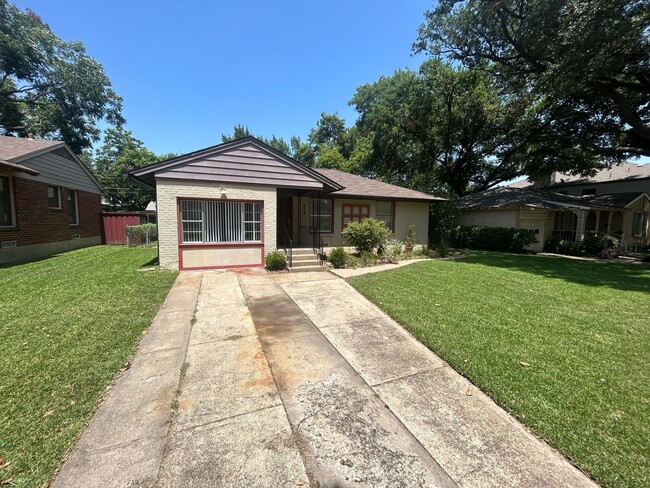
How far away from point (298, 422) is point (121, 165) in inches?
1479

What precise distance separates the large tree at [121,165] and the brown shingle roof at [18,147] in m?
19.7

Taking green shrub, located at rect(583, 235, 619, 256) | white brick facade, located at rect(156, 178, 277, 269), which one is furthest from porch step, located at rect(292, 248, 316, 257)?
green shrub, located at rect(583, 235, 619, 256)

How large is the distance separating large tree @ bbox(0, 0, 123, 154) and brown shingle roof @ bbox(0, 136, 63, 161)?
13.5 m

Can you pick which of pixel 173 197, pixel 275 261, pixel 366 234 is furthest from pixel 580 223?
pixel 173 197

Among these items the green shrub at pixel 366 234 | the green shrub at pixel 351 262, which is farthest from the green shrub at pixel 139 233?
the green shrub at pixel 351 262

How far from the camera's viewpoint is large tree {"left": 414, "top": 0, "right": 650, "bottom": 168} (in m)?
10.0

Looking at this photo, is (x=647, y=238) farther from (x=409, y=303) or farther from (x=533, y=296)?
(x=409, y=303)

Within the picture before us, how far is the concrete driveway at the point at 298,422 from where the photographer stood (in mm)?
2012

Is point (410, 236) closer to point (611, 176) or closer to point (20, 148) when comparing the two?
point (20, 148)

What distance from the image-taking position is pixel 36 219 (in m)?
10.8

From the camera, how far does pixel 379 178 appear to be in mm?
27875

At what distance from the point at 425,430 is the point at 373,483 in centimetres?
78

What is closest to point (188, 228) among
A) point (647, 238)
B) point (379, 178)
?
point (379, 178)

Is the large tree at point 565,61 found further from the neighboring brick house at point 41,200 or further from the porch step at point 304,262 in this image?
the neighboring brick house at point 41,200
